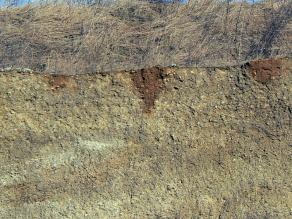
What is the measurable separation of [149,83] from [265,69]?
0.51 m

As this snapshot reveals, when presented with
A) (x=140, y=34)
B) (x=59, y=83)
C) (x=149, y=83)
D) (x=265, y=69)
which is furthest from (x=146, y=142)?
(x=140, y=34)

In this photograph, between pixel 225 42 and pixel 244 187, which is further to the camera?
pixel 225 42

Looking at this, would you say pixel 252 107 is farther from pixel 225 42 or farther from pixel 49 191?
pixel 225 42

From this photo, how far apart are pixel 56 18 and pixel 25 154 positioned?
10.4ft

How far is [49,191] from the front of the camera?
251cm

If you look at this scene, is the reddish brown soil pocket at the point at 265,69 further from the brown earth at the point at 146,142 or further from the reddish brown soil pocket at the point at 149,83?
the reddish brown soil pocket at the point at 149,83

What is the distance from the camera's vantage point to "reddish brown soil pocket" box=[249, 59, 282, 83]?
2.54m

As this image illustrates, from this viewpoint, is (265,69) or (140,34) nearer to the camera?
(265,69)

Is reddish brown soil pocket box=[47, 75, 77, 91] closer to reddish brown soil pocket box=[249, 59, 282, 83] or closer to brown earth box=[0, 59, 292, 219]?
brown earth box=[0, 59, 292, 219]

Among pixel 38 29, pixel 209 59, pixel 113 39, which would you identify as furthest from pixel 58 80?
pixel 38 29

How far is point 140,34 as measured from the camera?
5223 mm

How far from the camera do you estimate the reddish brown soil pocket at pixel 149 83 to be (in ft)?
8.22

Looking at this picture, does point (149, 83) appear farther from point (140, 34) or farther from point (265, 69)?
point (140, 34)

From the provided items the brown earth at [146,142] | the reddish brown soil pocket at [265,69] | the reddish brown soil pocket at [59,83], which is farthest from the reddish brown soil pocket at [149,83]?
the reddish brown soil pocket at [265,69]
